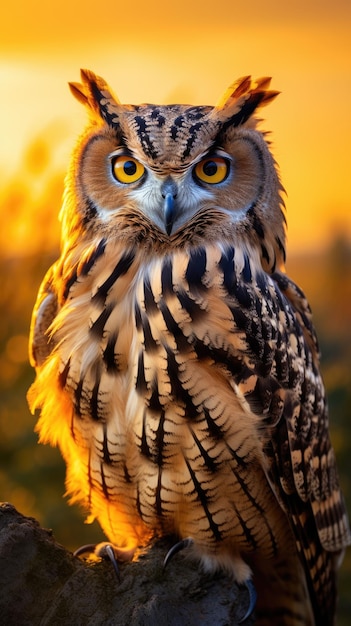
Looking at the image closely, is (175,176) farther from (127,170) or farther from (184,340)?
(184,340)

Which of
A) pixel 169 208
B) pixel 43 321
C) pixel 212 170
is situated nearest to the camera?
pixel 169 208

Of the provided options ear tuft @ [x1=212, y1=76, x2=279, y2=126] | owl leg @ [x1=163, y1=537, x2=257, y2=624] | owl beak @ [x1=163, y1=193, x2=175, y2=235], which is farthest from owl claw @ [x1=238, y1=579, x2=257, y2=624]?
ear tuft @ [x1=212, y1=76, x2=279, y2=126]

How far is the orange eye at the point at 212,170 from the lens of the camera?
57.4 inches

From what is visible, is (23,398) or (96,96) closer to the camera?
(96,96)

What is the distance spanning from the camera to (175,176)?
1.42 m

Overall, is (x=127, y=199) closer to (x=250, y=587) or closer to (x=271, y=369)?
(x=271, y=369)

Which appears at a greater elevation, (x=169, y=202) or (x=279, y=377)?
(x=169, y=202)

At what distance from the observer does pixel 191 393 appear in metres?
1.41

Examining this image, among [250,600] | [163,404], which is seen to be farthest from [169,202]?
[250,600]

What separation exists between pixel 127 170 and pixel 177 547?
0.73 meters

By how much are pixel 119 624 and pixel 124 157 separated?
833 millimetres

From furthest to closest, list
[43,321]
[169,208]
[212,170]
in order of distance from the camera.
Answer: [43,321] < [212,170] < [169,208]

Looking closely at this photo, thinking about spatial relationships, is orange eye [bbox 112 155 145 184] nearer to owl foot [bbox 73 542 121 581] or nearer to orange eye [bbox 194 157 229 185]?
orange eye [bbox 194 157 229 185]

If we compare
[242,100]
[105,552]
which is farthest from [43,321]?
[242,100]
